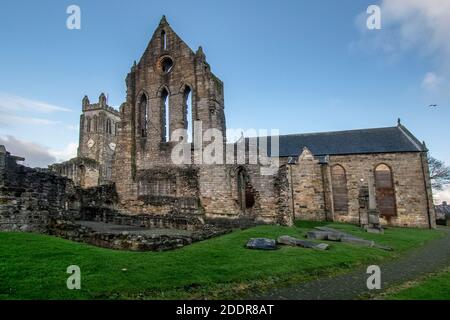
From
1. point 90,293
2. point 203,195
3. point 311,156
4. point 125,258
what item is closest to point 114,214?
point 203,195

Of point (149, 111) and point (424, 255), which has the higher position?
point (149, 111)

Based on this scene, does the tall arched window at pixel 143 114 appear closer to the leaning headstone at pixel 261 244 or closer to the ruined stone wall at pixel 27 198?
the ruined stone wall at pixel 27 198

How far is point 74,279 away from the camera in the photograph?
5980 millimetres

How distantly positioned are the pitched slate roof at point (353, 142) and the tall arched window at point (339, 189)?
1930 millimetres

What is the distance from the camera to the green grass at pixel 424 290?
6.08 m

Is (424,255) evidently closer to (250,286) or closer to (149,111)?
(250,286)

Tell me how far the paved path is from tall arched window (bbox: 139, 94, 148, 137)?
16.0 metres

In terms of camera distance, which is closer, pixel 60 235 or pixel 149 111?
pixel 60 235

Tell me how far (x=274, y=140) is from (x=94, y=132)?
45.3 metres

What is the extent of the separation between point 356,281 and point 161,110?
16137 millimetres

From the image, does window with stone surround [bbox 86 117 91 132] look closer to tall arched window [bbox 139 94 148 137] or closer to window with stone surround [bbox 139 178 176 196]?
tall arched window [bbox 139 94 148 137]

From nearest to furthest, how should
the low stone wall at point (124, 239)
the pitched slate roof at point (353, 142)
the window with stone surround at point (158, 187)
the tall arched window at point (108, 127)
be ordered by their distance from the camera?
1. the low stone wall at point (124, 239)
2. the window with stone surround at point (158, 187)
3. the pitched slate roof at point (353, 142)
4. the tall arched window at point (108, 127)

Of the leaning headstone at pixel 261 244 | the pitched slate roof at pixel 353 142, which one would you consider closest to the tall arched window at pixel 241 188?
the leaning headstone at pixel 261 244

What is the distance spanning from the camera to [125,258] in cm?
802
